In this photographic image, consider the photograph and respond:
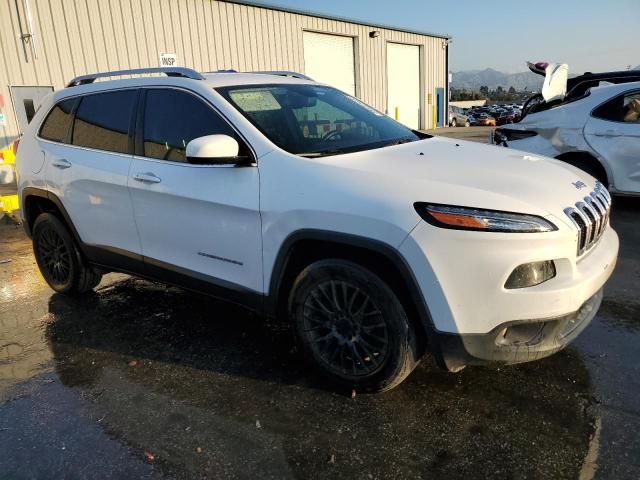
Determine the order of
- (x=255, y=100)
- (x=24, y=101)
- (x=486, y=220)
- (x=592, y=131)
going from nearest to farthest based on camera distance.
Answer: (x=486, y=220) → (x=255, y=100) → (x=592, y=131) → (x=24, y=101)

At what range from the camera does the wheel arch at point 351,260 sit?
7.86 feet

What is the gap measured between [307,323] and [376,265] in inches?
22.2

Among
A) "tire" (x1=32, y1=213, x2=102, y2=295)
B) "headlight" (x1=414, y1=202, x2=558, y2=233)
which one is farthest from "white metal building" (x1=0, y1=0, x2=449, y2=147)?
"headlight" (x1=414, y1=202, x2=558, y2=233)

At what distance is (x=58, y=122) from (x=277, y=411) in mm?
3105

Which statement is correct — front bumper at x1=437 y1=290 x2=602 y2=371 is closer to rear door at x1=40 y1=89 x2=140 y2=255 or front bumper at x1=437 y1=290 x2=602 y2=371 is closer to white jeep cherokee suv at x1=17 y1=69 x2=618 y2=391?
white jeep cherokee suv at x1=17 y1=69 x2=618 y2=391

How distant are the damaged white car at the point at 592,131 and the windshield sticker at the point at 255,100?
14.6ft

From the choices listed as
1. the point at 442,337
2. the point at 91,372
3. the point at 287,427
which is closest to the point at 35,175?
the point at 91,372

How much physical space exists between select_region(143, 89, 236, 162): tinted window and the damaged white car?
15.8 feet

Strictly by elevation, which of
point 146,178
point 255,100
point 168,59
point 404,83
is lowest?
point 146,178

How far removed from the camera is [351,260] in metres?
2.64

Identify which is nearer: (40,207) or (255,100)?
(255,100)

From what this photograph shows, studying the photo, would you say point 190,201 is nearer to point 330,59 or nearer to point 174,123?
point 174,123

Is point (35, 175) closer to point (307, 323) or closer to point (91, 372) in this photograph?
point (91, 372)

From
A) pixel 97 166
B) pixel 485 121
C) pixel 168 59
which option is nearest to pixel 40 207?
pixel 97 166
